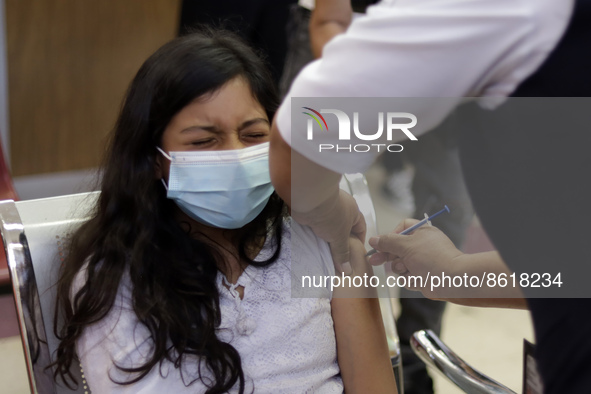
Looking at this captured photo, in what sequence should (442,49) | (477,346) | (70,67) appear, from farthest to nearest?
(70,67) < (477,346) < (442,49)

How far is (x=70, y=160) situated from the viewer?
11.1 ft

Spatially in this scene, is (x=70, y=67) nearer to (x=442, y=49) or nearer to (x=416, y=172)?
(x=416, y=172)

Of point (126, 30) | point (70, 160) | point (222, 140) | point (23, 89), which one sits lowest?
point (70, 160)

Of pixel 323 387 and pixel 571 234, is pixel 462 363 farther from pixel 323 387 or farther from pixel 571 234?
pixel 571 234

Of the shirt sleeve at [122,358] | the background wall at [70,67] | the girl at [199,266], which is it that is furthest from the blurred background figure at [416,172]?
the background wall at [70,67]

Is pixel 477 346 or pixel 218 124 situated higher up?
pixel 218 124

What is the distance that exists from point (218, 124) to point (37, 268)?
0.43 m

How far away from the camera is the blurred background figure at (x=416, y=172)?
127cm

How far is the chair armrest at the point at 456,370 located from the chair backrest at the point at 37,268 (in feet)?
2.11

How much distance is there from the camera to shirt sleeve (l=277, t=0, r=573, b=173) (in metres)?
0.70

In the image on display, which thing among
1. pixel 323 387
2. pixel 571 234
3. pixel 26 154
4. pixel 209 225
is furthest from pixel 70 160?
pixel 571 234

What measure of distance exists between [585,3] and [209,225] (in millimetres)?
847

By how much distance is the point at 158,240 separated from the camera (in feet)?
4.35

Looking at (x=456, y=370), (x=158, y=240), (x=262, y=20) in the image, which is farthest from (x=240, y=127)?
(x=262, y=20)
